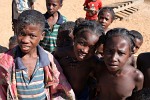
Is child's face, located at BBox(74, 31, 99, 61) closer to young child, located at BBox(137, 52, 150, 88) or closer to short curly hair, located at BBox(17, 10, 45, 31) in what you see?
short curly hair, located at BBox(17, 10, 45, 31)

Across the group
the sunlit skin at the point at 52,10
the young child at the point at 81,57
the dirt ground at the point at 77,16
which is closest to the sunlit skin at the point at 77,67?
the young child at the point at 81,57

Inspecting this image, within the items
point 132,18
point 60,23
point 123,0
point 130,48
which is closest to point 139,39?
point 60,23

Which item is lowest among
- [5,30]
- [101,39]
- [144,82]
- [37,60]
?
[5,30]

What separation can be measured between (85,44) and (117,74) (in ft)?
1.24

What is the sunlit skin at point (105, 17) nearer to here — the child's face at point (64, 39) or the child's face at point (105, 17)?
the child's face at point (105, 17)

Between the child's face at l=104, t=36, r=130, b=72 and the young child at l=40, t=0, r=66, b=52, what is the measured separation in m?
1.29

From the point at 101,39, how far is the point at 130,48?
0.78ft

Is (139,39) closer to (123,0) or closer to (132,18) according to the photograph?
(132,18)

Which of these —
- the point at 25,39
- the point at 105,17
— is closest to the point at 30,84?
the point at 25,39

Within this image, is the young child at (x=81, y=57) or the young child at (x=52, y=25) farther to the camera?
the young child at (x=52, y=25)

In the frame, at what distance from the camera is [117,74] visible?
245cm

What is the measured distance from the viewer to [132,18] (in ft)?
34.0

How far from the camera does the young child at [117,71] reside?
7.34 ft

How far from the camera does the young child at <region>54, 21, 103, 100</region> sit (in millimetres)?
2322
